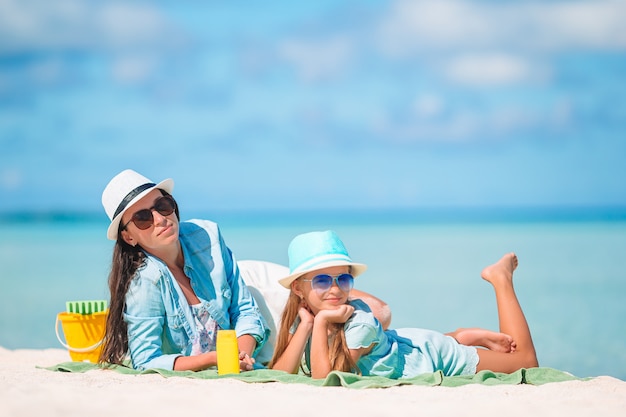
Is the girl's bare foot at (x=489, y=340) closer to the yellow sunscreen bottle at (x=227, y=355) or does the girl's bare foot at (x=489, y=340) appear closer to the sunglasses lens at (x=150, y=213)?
the yellow sunscreen bottle at (x=227, y=355)

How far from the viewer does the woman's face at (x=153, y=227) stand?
6129 mm

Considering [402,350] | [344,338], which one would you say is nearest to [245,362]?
[344,338]

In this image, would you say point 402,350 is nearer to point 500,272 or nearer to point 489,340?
point 489,340

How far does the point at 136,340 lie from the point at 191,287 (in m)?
0.50

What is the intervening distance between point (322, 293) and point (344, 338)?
0.30 m

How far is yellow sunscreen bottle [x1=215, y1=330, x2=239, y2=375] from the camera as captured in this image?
5.71 metres

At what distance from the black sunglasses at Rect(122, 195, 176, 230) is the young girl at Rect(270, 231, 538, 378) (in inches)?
32.0

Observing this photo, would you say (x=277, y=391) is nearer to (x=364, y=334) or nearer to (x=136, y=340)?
(x=364, y=334)

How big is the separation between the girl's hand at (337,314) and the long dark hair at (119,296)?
4.15 feet

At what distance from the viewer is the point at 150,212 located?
612cm

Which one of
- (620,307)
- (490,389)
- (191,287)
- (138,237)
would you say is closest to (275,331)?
(191,287)

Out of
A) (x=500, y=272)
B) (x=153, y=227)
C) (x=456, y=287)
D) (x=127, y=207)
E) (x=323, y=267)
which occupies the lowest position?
(x=323, y=267)

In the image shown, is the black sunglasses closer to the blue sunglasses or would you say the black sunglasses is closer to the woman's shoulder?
the woman's shoulder

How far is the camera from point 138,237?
6.18 metres
